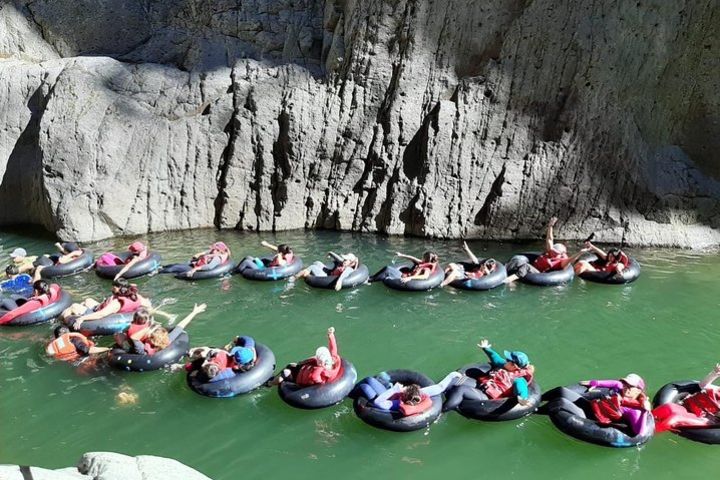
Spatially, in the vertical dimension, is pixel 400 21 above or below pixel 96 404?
above

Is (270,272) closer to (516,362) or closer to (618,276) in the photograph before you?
(516,362)

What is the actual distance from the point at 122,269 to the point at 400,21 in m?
10.5

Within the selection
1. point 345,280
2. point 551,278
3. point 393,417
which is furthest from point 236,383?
point 551,278

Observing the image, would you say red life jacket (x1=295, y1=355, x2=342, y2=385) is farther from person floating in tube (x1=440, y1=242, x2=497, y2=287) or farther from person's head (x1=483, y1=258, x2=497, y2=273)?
person's head (x1=483, y1=258, x2=497, y2=273)

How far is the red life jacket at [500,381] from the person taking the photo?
8.40m

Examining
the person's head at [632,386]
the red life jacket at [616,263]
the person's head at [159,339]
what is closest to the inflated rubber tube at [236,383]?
the person's head at [159,339]

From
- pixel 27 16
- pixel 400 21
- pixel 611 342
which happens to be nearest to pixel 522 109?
pixel 400 21

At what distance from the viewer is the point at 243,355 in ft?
30.1

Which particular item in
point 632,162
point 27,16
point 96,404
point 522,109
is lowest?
point 96,404

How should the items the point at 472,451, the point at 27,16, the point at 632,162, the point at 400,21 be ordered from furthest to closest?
1. the point at 27,16
2. the point at 400,21
3. the point at 632,162
4. the point at 472,451

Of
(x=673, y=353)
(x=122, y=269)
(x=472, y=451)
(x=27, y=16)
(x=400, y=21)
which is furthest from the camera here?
(x=27, y=16)

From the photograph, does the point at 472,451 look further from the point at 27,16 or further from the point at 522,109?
Answer: the point at 27,16

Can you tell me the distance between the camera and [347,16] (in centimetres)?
Result: 1869

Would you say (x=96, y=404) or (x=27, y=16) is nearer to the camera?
(x=96, y=404)
